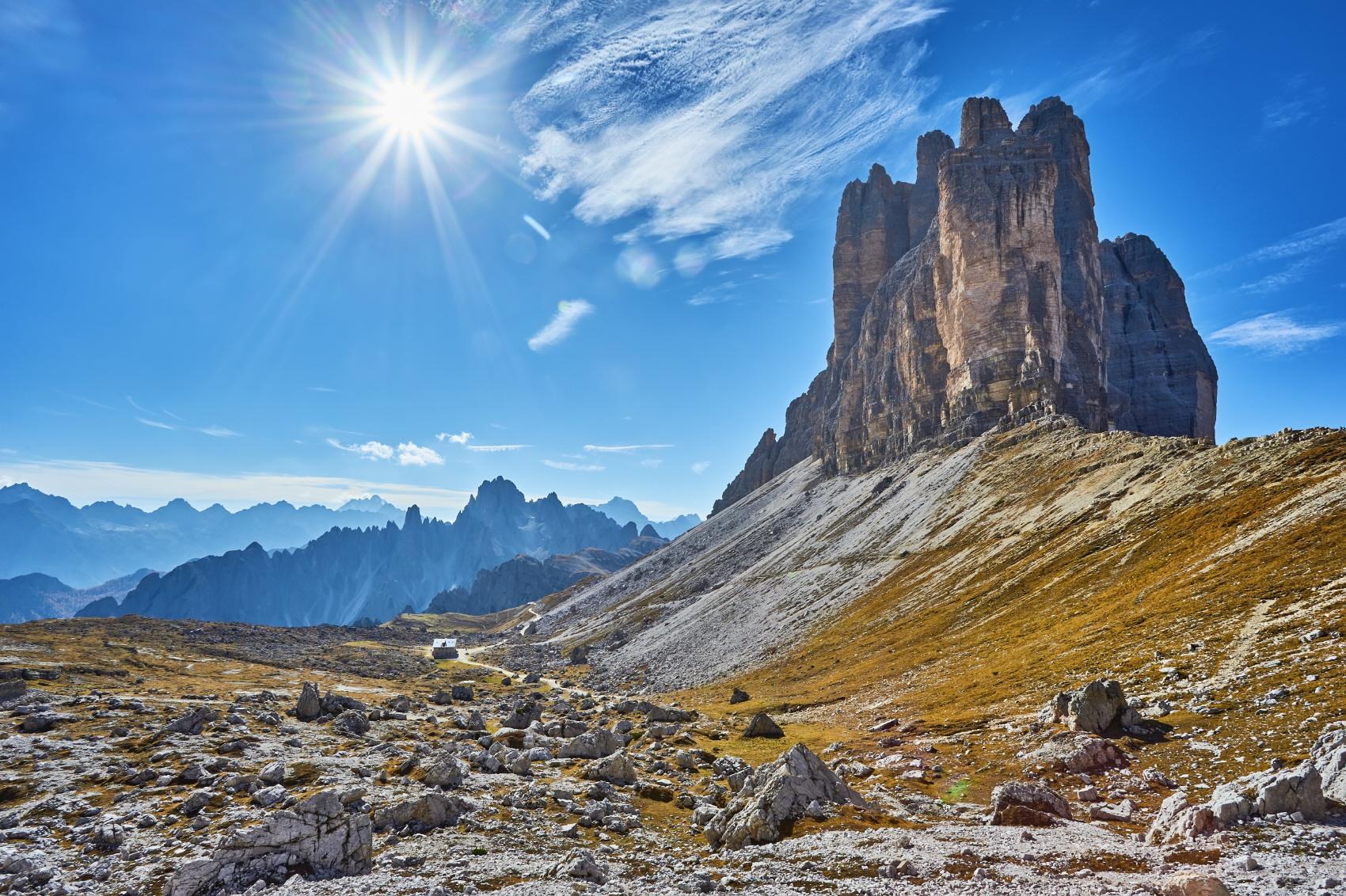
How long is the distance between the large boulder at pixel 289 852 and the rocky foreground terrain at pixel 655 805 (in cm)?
7

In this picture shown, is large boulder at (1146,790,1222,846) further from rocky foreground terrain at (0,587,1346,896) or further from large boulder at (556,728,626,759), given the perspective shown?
large boulder at (556,728,626,759)

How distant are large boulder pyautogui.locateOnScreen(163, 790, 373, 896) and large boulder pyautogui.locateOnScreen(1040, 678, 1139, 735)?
3473 cm

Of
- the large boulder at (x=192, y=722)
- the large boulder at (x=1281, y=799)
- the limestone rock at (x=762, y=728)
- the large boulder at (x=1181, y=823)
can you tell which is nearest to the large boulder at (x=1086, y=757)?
the large boulder at (x=1181, y=823)

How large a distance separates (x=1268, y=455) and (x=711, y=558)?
134m

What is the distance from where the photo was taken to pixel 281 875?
21.4m

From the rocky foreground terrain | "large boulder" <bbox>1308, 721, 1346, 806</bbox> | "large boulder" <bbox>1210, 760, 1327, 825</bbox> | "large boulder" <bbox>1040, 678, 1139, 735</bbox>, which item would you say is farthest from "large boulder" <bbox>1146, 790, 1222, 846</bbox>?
"large boulder" <bbox>1040, 678, 1139, 735</bbox>

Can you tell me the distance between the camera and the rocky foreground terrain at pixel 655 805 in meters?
19.2

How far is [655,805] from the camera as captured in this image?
31.6 metres

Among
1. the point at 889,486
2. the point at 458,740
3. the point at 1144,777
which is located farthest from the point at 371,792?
the point at 889,486

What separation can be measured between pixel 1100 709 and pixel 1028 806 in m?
11.8

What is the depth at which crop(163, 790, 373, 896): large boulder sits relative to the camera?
20.8 meters

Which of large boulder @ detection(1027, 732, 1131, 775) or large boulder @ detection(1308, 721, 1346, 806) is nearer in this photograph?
large boulder @ detection(1308, 721, 1346, 806)

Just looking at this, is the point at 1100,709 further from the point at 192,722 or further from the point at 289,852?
the point at 192,722

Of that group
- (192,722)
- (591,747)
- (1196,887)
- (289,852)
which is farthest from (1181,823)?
(192,722)
